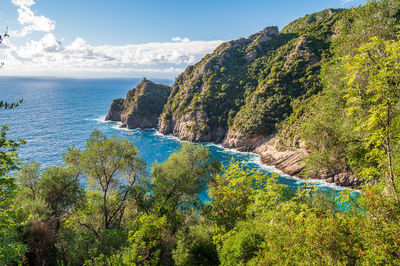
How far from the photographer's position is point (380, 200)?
24.0ft

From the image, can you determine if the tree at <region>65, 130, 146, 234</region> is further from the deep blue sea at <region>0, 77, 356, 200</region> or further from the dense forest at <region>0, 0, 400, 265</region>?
the deep blue sea at <region>0, 77, 356, 200</region>

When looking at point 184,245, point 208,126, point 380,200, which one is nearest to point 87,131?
point 208,126

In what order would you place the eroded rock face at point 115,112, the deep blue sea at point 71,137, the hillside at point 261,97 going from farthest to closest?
1. the eroded rock face at point 115,112
2. the hillside at point 261,97
3. the deep blue sea at point 71,137

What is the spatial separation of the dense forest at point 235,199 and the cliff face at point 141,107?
337 feet

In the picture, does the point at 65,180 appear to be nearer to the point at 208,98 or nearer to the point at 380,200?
the point at 380,200

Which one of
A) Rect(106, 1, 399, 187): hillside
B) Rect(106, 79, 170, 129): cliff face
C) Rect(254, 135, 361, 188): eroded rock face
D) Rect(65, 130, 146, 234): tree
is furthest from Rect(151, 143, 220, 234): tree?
Rect(106, 79, 170, 129): cliff face

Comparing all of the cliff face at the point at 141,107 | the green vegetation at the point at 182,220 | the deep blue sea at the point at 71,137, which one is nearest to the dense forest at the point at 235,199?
the green vegetation at the point at 182,220

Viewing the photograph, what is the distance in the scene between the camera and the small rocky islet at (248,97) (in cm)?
8531

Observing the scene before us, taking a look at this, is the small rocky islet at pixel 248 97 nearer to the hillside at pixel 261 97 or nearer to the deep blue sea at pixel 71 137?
the hillside at pixel 261 97

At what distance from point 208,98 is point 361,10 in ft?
301

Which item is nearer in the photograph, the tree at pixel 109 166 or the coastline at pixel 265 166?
the tree at pixel 109 166

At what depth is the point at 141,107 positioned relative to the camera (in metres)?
133

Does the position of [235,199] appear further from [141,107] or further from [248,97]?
[141,107]

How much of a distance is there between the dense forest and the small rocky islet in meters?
46.6
